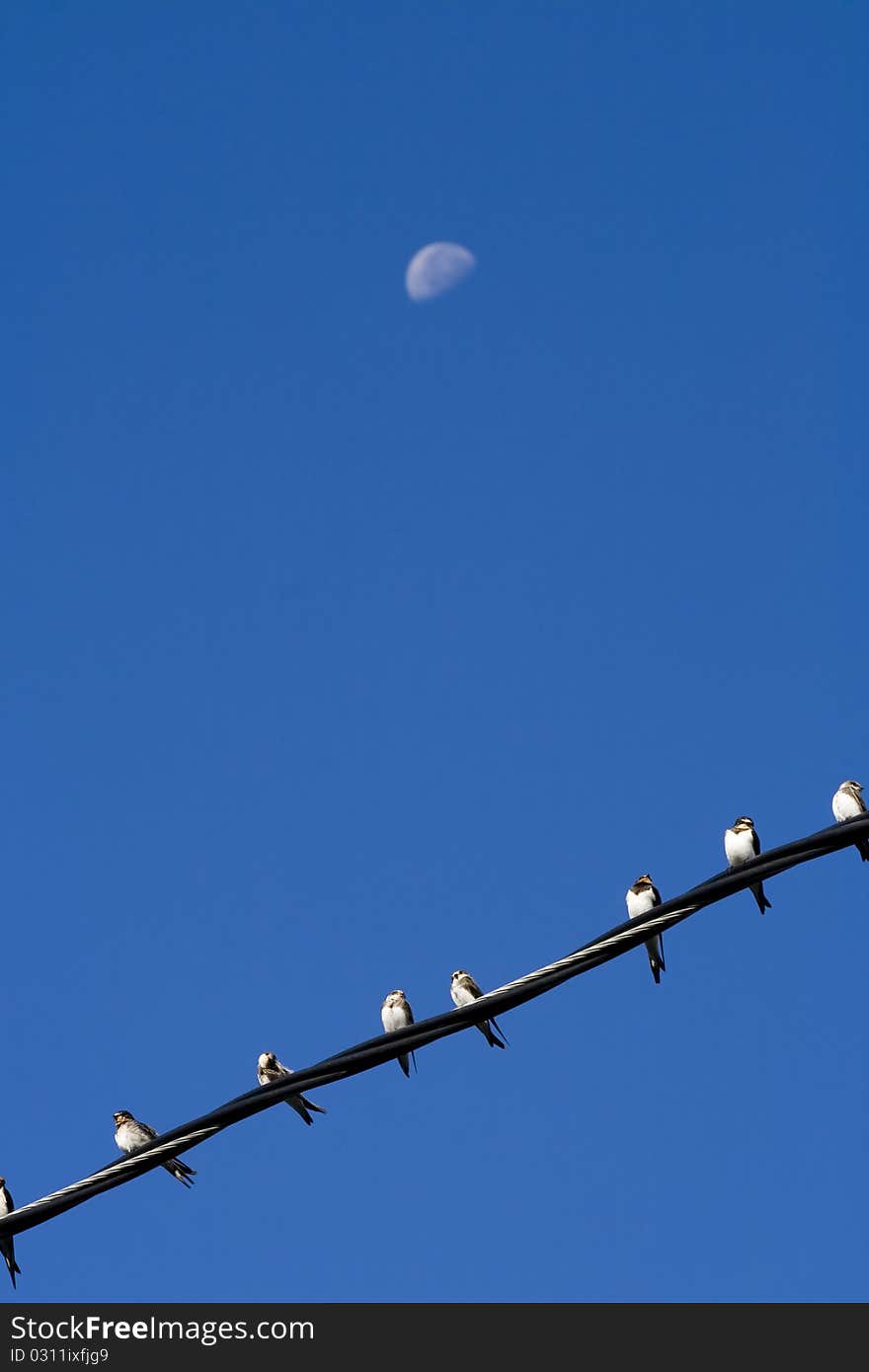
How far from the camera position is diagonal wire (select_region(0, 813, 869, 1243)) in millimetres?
7242

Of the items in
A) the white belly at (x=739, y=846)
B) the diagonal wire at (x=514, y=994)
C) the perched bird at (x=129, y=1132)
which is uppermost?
the white belly at (x=739, y=846)

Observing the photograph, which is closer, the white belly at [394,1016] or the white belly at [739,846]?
the white belly at [739,846]

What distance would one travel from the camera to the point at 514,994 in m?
7.58

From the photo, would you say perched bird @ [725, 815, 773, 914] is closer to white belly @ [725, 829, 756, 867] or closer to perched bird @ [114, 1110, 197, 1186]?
white belly @ [725, 829, 756, 867]

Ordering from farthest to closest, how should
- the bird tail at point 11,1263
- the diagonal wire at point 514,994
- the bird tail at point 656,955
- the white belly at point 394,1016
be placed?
1. the white belly at point 394,1016
2. the bird tail at point 656,955
3. the bird tail at point 11,1263
4. the diagonal wire at point 514,994

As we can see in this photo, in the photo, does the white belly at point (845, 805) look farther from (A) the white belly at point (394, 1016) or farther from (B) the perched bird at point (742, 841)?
(A) the white belly at point (394, 1016)

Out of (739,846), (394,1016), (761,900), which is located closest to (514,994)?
(761,900)

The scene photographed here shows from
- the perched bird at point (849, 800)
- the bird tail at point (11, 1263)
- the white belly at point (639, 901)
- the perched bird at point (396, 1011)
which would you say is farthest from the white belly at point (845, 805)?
the bird tail at point (11, 1263)

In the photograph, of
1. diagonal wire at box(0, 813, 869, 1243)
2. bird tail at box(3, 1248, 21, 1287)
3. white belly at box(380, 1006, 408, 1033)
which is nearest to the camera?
diagonal wire at box(0, 813, 869, 1243)

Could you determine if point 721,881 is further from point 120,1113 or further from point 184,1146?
point 120,1113

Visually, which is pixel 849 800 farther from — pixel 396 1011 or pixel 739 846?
pixel 396 1011

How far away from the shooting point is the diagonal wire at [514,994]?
23.8 ft

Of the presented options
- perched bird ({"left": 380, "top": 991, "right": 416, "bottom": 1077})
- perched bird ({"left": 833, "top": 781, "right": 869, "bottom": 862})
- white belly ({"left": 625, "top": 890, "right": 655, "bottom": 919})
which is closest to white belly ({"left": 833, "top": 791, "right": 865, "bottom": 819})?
perched bird ({"left": 833, "top": 781, "right": 869, "bottom": 862})
